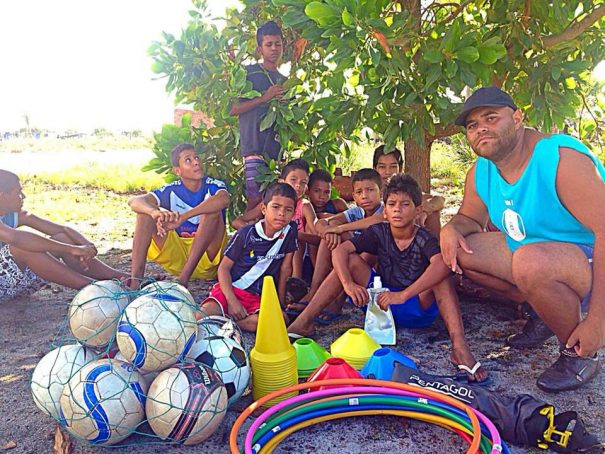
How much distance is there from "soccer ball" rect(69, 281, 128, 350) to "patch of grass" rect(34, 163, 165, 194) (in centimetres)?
916

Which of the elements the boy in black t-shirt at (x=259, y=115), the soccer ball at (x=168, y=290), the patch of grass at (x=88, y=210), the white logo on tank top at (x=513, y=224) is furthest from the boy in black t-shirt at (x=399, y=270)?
the patch of grass at (x=88, y=210)

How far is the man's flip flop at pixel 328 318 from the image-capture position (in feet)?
13.1

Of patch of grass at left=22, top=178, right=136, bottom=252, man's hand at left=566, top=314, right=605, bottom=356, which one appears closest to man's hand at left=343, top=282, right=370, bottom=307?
man's hand at left=566, top=314, right=605, bottom=356

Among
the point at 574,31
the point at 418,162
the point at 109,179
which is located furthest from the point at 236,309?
the point at 109,179

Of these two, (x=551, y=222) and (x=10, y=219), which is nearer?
(x=551, y=222)

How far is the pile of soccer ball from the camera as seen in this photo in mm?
2365

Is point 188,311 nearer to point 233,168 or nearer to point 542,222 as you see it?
point 542,222

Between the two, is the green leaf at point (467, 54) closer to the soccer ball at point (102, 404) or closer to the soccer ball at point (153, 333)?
the soccer ball at point (153, 333)

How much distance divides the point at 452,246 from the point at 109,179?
1090 cm

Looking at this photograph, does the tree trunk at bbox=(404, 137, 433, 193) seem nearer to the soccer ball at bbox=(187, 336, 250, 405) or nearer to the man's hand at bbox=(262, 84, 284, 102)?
the man's hand at bbox=(262, 84, 284, 102)

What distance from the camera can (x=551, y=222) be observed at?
3008 millimetres

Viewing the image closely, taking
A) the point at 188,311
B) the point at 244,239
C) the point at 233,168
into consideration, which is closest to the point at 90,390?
the point at 188,311

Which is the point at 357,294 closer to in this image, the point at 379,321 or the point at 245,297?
the point at 379,321

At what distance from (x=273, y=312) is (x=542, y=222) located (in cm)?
153
